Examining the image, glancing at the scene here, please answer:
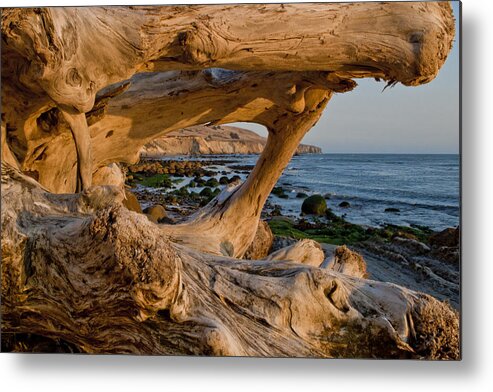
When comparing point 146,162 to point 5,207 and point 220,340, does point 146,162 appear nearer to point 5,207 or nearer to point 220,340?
point 5,207

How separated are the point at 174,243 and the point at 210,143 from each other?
29.9 inches

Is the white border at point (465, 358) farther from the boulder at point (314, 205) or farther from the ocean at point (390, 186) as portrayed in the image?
the boulder at point (314, 205)

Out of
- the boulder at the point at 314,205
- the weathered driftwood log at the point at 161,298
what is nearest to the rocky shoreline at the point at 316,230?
the boulder at the point at 314,205

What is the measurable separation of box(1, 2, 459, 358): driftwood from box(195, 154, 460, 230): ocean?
377 millimetres

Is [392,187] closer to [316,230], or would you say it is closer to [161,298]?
[316,230]

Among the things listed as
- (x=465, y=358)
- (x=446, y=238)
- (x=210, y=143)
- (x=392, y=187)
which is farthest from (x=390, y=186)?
(x=210, y=143)

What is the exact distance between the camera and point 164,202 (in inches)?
131

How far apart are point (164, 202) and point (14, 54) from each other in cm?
109

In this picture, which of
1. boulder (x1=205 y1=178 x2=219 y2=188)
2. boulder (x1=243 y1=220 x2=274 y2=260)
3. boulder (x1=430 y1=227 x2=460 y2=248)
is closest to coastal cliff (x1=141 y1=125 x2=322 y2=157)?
boulder (x1=205 y1=178 x2=219 y2=188)

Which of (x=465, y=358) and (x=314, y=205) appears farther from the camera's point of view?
(x=314, y=205)

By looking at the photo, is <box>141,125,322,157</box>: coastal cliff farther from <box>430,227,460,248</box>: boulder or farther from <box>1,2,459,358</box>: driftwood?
<box>430,227,460,248</box>: boulder

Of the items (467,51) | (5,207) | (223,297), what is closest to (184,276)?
(223,297)

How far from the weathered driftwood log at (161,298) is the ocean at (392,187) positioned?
387 mm

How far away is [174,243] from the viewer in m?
2.62
